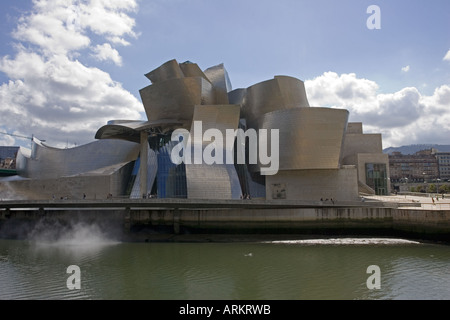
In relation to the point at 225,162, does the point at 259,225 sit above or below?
below

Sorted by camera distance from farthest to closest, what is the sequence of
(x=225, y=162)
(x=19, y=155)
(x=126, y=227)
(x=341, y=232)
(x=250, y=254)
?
(x=19, y=155) → (x=225, y=162) → (x=126, y=227) → (x=341, y=232) → (x=250, y=254)

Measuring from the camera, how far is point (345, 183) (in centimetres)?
2803

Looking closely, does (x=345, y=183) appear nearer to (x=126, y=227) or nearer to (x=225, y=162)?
(x=225, y=162)

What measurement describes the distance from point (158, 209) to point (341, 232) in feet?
40.4

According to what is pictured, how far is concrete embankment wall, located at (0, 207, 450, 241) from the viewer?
18641mm

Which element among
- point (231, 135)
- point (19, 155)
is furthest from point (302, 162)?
point (19, 155)

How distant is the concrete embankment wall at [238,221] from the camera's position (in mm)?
18641

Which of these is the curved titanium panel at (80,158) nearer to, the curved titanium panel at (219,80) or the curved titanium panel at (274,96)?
the curved titanium panel at (219,80)

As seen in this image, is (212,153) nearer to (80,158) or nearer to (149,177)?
(149,177)

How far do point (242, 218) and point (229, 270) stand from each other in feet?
29.2

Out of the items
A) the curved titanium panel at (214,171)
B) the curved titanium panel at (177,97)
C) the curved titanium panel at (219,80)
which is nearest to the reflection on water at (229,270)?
the curved titanium panel at (214,171)

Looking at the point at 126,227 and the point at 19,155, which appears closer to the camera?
the point at 126,227

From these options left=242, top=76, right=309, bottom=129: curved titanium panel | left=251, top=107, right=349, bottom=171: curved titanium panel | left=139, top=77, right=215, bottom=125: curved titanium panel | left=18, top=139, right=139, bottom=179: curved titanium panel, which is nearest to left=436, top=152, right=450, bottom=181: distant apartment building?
left=242, top=76, right=309, bottom=129: curved titanium panel

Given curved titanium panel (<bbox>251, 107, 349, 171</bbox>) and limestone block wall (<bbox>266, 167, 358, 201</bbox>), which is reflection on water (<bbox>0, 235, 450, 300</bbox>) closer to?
curved titanium panel (<bbox>251, 107, 349, 171</bbox>)
